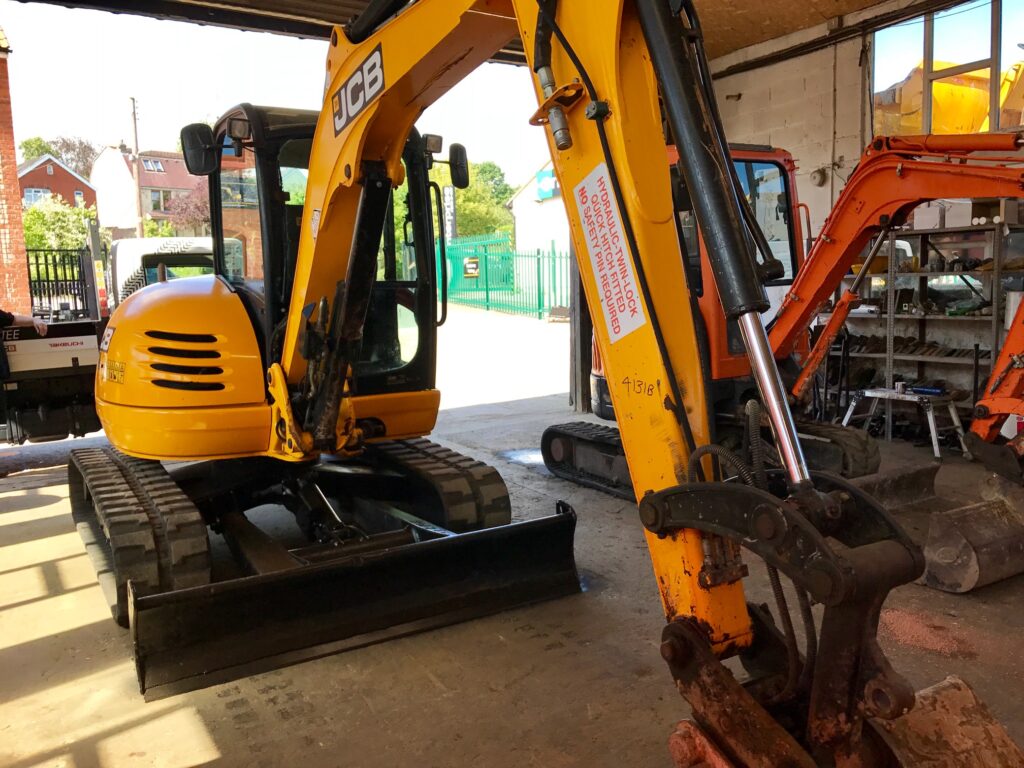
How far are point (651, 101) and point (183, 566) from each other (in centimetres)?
297

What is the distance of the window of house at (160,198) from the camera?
2082 inches

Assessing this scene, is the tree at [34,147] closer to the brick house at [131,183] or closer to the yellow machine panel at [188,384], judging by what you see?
the brick house at [131,183]

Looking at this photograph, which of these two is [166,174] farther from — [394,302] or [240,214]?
[394,302]

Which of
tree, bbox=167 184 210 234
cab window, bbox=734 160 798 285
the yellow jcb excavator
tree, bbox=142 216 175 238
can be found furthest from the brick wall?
tree, bbox=142 216 175 238

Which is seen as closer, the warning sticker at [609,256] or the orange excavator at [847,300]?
the warning sticker at [609,256]

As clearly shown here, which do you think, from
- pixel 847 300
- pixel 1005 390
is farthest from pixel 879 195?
pixel 1005 390

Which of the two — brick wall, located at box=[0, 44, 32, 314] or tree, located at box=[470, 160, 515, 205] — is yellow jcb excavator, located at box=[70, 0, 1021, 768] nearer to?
brick wall, located at box=[0, 44, 32, 314]

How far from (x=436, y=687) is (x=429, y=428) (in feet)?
6.28

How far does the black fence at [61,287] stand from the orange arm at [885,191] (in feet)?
32.2

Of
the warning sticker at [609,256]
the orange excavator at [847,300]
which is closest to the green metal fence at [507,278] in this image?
the orange excavator at [847,300]

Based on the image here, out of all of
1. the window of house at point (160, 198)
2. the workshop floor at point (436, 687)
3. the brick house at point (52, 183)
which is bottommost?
the workshop floor at point (436, 687)

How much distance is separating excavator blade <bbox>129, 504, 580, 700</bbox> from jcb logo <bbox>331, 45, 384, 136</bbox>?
1977 mm

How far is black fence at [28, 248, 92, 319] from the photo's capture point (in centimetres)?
1210

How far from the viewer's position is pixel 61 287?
1493cm
